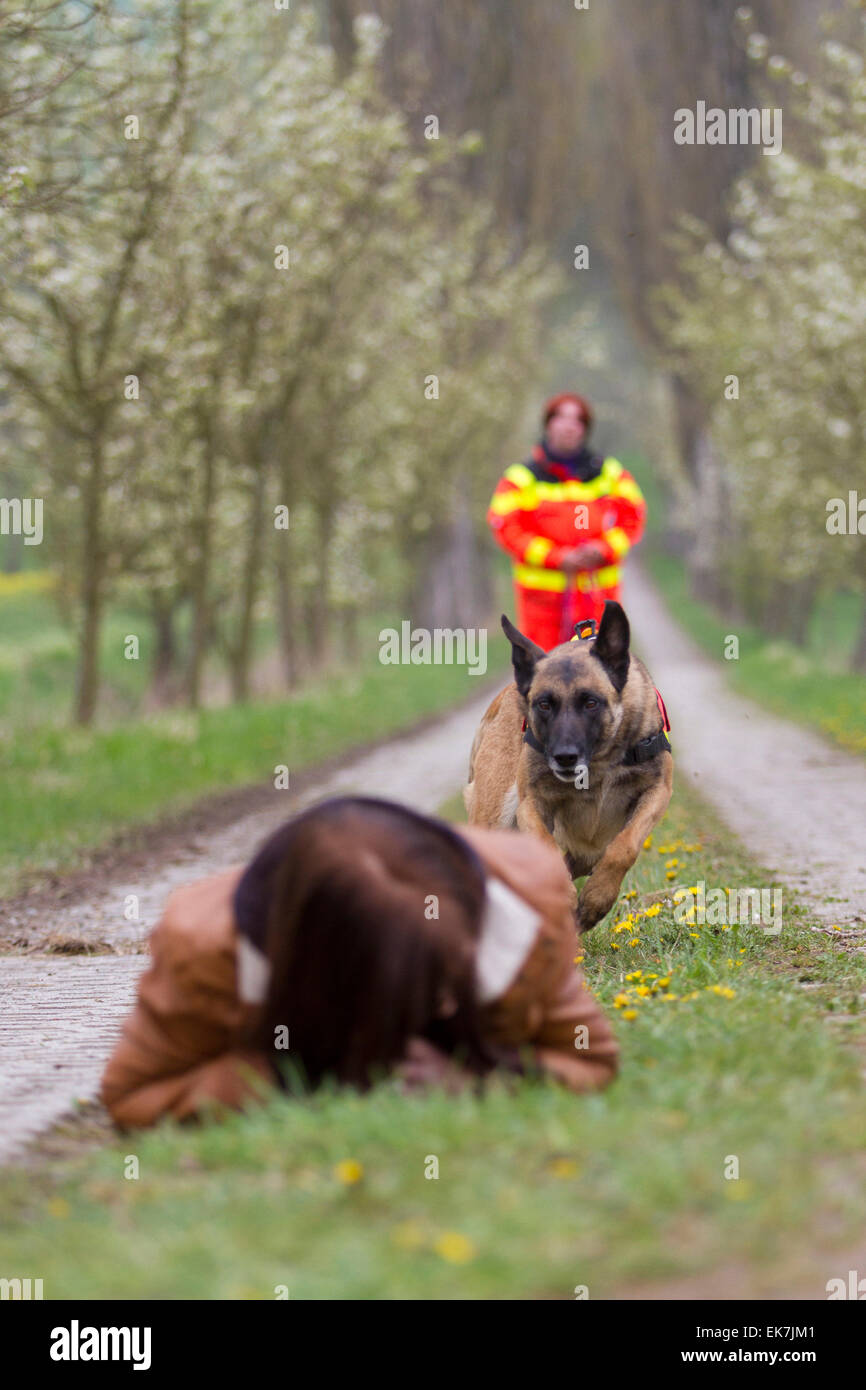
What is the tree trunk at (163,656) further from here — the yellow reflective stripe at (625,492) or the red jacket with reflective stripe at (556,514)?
the yellow reflective stripe at (625,492)

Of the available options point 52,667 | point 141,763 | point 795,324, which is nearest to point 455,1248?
point 141,763

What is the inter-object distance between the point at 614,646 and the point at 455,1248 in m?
3.94

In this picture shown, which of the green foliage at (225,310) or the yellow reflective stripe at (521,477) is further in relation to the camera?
the green foliage at (225,310)

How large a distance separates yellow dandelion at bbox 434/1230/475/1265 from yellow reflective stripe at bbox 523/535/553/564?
247 inches

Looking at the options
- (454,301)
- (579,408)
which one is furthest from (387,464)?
(579,408)

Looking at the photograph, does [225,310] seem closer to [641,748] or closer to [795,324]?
[795,324]

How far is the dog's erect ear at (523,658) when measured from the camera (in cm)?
666

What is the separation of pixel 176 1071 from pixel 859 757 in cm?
1245

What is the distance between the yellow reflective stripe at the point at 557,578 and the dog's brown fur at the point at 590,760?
1.98 meters

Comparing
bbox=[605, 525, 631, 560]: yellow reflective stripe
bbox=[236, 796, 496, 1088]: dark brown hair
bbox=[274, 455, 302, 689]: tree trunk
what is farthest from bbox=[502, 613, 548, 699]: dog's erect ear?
→ bbox=[274, 455, 302, 689]: tree trunk

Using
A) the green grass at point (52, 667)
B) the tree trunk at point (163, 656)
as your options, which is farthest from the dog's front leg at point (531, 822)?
the tree trunk at point (163, 656)

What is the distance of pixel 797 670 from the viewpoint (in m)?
25.5

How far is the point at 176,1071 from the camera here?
4.06 m
